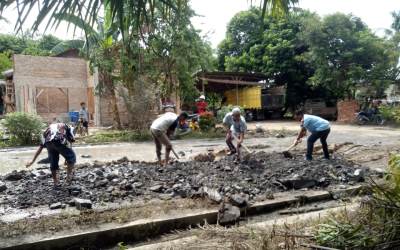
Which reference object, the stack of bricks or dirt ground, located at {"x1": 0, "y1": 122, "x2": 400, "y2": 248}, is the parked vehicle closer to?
the stack of bricks

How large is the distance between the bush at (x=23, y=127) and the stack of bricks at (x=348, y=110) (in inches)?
667

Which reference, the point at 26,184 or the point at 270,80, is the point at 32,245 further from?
the point at 270,80

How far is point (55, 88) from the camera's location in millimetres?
25547

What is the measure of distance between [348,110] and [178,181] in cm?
1907

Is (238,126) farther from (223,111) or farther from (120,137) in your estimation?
(223,111)

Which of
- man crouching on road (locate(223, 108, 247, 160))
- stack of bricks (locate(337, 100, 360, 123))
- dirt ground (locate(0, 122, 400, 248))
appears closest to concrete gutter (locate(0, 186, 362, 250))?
dirt ground (locate(0, 122, 400, 248))

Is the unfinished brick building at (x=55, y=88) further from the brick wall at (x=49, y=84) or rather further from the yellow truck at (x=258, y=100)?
the yellow truck at (x=258, y=100)

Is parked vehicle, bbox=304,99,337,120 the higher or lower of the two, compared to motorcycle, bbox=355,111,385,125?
higher

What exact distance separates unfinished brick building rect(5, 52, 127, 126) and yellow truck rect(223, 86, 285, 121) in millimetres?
9054

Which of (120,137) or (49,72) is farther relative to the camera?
(49,72)

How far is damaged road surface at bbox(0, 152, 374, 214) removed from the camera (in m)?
5.85

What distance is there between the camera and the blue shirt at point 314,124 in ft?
27.7

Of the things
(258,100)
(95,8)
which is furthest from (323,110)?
(95,8)

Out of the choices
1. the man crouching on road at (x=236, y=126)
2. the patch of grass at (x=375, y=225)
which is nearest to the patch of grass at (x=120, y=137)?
the man crouching on road at (x=236, y=126)
